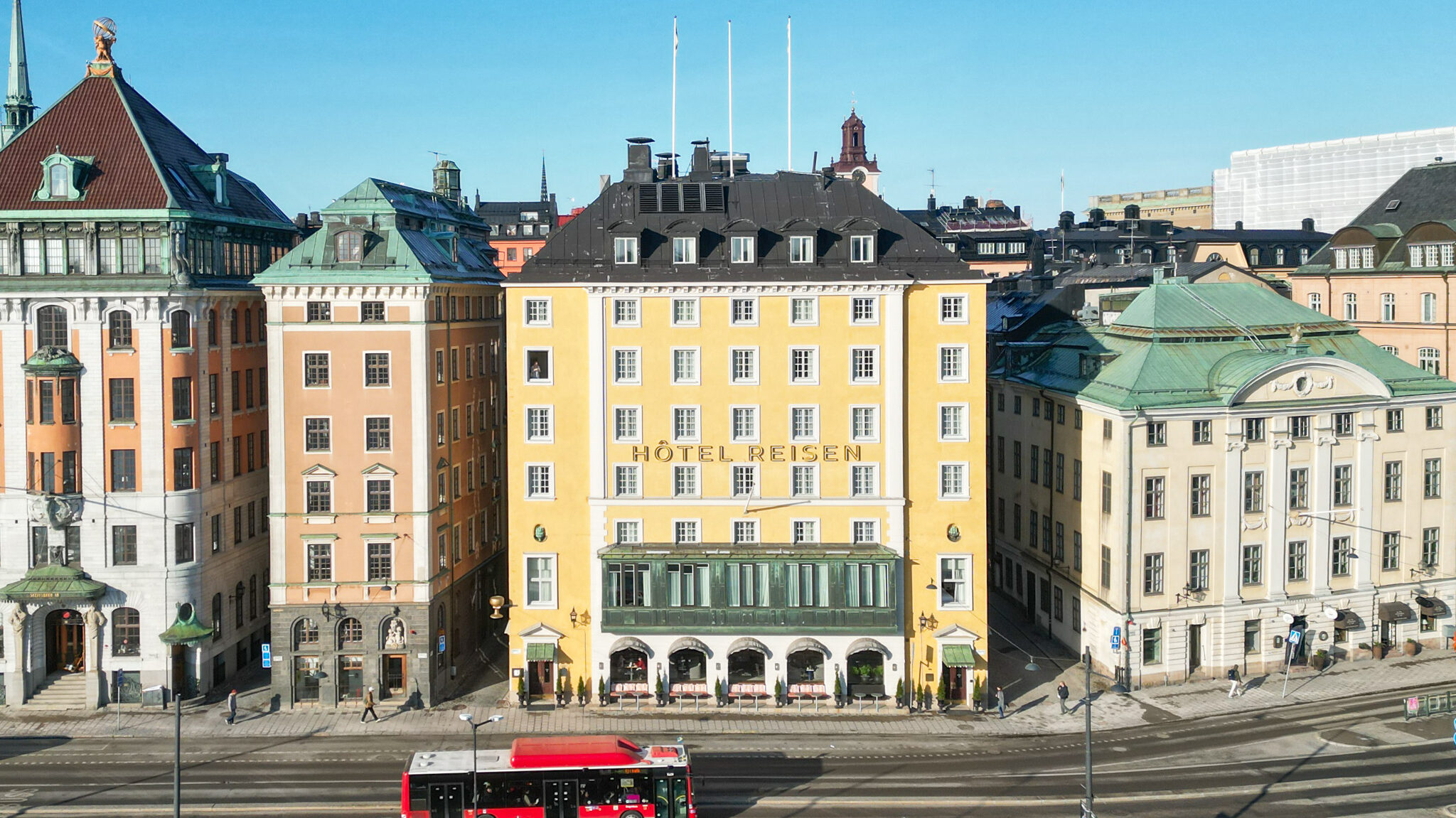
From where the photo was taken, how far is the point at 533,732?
69062mm

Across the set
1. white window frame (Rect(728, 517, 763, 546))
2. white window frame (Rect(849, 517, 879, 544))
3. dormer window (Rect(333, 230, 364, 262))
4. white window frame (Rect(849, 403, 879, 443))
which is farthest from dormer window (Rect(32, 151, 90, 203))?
white window frame (Rect(849, 517, 879, 544))

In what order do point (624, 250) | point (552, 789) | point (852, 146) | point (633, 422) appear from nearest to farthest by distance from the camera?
point (552, 789)
point (624, 250)
point (633, 422)
point (852, 146)

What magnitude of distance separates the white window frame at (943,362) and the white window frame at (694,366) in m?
13.1

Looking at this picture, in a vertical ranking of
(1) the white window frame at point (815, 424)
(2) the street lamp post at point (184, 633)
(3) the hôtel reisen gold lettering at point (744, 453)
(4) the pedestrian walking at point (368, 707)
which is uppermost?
(1) the white window frame at point (815, 424)

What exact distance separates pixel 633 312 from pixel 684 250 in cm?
446

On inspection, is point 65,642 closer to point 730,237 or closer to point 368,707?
point 368,707

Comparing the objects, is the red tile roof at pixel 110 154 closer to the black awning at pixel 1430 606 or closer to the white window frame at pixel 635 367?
the white window frame at pixel 635 367

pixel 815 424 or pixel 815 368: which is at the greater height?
pixel 815 368

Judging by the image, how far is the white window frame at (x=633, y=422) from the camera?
7419cm

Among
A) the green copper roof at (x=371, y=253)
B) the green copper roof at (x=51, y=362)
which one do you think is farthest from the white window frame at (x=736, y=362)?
the green copper roof at (x=51, y=362)

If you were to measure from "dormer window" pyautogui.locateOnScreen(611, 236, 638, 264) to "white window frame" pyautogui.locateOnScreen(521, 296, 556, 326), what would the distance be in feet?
14.6

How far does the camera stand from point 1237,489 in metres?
77.9

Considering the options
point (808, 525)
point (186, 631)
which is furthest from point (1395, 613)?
point (186, 631)

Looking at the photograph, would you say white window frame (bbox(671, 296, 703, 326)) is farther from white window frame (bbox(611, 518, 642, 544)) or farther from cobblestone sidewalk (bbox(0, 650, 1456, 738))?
cobblestone sidewalk (bbox(0, 650, 1456, 738))
